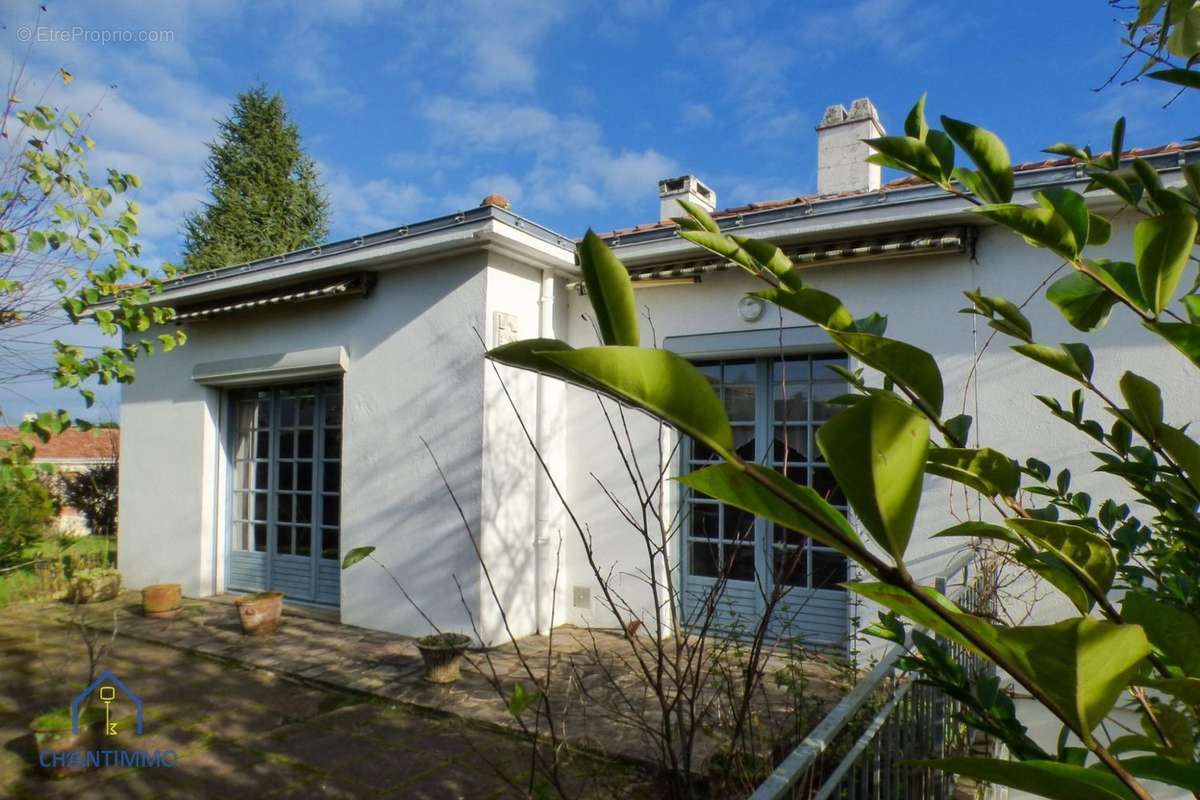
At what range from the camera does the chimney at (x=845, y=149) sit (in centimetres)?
682

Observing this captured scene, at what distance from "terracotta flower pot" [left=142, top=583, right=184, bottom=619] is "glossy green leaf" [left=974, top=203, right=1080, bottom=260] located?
8.56 meters

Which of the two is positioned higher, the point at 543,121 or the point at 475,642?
the point at 543,121

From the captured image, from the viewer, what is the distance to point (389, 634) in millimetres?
6523

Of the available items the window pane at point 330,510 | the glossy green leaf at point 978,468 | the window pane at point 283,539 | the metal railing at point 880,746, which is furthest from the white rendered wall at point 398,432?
the glossy green leaf at point 978,468

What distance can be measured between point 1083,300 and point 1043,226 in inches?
5.3

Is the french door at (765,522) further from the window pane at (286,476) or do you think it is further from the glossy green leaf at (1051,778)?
the glossy green leaf at (1051,778)

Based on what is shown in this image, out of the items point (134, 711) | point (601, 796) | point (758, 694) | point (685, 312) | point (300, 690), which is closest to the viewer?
point (601, 796)

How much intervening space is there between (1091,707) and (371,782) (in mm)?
4129

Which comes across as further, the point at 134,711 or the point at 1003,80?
the point at 134,711

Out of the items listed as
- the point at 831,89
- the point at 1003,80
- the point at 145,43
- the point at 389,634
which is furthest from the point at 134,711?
the point at 831,89

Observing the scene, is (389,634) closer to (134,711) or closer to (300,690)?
(300,690)

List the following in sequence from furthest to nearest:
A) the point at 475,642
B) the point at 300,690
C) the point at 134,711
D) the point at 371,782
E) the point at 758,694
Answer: the point at 475,642, the point at 300,690, the point at 134,711, the point at 758,694, the point at 371,782

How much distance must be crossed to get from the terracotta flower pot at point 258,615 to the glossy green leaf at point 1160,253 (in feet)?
23.6

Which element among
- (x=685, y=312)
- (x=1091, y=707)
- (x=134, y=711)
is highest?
(x=685, y=312)
